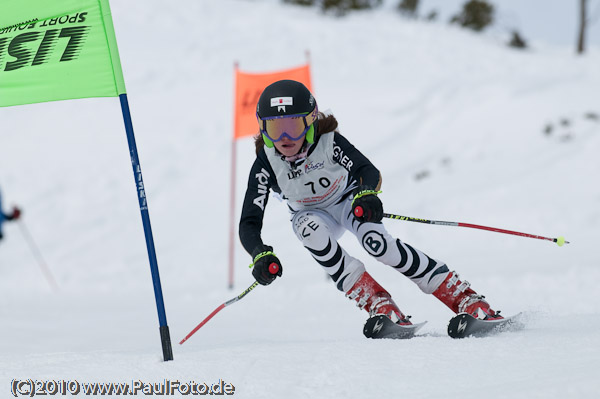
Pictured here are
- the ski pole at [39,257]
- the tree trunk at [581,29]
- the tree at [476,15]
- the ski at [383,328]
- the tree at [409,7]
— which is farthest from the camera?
the tree at [409,7]

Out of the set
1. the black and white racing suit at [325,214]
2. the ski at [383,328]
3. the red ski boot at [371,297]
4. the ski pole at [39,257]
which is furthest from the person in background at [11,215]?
the ski at [383,328]

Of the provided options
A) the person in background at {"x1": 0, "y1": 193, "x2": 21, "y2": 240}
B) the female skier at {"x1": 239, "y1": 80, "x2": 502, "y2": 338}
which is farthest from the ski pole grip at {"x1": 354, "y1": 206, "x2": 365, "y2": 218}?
the person in background at {"x1": 0, "y1": 193, "x2": 21, "y2": 240}

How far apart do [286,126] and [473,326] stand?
147 cm

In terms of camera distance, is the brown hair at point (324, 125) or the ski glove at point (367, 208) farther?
the brown hair at point (324, 125)

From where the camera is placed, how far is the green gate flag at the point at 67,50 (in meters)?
3.21

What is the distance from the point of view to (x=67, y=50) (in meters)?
3.21

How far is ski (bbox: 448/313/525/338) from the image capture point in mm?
3232

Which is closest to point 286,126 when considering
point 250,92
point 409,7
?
point 250,92

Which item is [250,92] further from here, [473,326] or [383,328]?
[473,326]

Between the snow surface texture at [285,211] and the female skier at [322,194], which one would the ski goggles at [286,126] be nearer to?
the female skier at [322,194]

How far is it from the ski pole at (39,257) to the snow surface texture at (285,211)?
152 millimetres

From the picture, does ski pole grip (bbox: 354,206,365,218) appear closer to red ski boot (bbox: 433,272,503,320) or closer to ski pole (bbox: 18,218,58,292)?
red ski boot (bbox: 433,272,503,320)

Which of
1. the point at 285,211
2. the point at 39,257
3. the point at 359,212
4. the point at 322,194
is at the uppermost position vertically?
the point at 359,212

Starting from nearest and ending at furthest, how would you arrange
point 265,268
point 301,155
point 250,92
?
point 265,268, point 301,155, point 250,92
